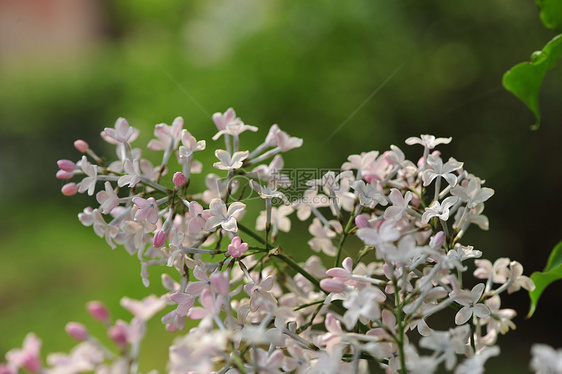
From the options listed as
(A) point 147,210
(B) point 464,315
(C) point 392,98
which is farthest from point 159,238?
(C) point 392,98

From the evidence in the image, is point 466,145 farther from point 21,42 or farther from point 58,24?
point 58,24

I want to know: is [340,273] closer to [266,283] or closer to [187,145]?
[266,283]

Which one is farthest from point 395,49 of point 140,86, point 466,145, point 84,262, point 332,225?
point 84,262

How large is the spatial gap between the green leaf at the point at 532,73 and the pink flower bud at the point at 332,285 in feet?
0.82

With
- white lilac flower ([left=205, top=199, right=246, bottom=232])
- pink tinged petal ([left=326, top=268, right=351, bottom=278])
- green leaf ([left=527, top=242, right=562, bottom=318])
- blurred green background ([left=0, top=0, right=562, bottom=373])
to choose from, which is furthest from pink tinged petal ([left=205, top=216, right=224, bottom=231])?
blurred green background ([left=0, top=0, right=562, bottom=373])

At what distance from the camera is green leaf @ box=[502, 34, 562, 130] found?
1.48 ft

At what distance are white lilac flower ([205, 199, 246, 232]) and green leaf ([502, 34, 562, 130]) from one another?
0.26 meters

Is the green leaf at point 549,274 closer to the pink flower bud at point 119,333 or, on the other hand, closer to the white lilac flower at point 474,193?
the white lilac flower at point 474,193

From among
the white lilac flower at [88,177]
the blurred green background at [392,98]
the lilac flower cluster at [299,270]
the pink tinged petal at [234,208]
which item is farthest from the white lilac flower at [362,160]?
the blurred green background at [392,98]

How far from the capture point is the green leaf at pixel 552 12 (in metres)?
0.49

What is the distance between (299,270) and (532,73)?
265mm

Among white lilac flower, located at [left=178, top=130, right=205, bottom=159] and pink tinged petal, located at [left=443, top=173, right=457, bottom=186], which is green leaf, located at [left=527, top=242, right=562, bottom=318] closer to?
pink tinged petal, located at [left=443, top=173, right=457, bottom=186]

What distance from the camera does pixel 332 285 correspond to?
0.35 meters

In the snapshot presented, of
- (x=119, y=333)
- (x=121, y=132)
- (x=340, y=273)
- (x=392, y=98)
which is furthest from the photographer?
(x=392, y=98)
